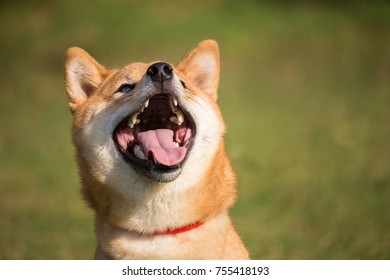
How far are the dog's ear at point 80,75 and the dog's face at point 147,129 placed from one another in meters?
0.11

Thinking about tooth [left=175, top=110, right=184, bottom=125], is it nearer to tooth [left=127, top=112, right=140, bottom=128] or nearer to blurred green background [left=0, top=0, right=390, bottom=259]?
tooth [left=127, top=112, right=140, bottom=128]

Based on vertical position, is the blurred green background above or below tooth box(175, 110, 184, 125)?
below

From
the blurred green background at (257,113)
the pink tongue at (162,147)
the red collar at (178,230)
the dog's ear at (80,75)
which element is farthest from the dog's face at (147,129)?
the blurred green background at (257,113)

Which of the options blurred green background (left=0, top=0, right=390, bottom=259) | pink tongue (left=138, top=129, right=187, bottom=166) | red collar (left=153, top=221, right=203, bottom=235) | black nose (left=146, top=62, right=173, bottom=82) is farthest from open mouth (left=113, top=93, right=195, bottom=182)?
blurred green background (left=0, top=0, right=390, bottom=259)

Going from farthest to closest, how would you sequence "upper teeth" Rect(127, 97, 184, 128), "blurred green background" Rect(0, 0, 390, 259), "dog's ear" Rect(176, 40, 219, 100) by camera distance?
1. "blurred green background" Rect(0, 0, 390, 259)
2. "dog's ear" Rect(176, 40, 219, 100)
3. "upper teeth" Rect(127, 97, 184, 128)

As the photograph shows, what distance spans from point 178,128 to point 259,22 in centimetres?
1169

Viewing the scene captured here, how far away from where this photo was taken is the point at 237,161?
9312 mm

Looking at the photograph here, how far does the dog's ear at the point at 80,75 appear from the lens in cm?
479

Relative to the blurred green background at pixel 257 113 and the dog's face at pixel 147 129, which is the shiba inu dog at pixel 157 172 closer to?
the dog's face at pixel 147 129

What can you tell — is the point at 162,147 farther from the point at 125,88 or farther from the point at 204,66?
the point at 204,66

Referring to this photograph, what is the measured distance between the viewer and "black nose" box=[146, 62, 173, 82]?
4.22m
